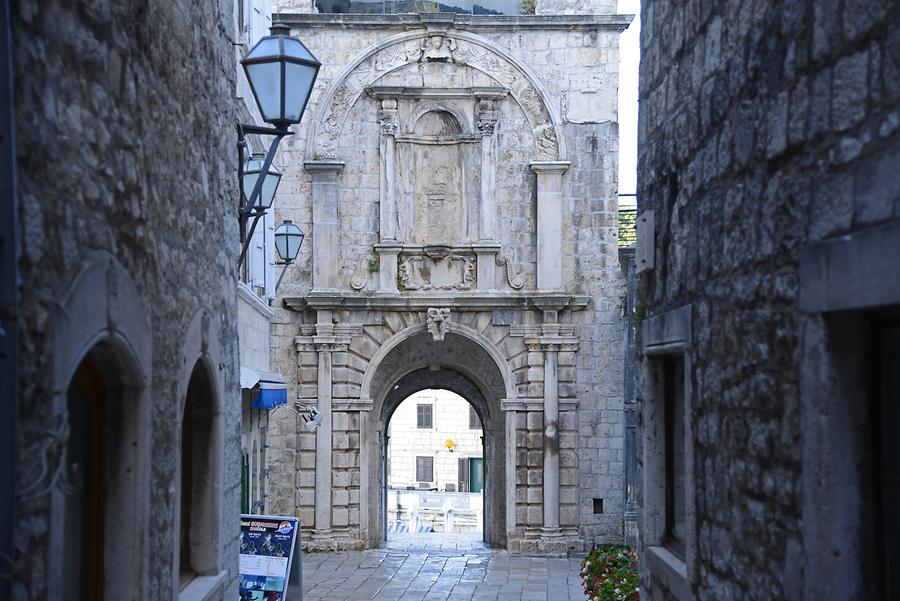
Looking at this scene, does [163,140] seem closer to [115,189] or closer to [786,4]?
[115,189]

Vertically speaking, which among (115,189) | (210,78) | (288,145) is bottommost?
(115,189)

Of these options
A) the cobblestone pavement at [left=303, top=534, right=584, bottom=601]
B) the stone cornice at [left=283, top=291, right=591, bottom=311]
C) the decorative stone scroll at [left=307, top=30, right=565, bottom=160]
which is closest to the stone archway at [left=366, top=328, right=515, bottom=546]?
the stone cornice at [left=283, top=291, right=591, bottom=311]

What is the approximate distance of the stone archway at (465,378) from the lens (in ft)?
61.1

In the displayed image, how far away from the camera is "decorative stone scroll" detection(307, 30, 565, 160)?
18.4 metres

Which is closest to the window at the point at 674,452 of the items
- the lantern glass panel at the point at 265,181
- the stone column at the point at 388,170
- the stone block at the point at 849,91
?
the stone block at the point at 849,91

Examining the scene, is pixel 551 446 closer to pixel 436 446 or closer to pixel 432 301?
pixel 432 301

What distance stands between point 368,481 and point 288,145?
5364 millimetres

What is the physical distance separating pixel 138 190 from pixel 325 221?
45.1 feet

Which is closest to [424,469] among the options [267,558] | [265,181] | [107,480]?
[265,181]

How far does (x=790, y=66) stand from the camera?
12.3ft

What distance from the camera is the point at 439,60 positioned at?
60.6 ft

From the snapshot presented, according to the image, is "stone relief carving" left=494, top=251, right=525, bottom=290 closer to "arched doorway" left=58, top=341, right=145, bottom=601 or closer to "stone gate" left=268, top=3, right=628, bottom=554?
"stone gate" left=268, top=3, right=628, bottom=554

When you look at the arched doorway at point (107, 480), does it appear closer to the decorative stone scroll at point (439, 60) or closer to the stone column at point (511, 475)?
the stone column at point (511, 475)

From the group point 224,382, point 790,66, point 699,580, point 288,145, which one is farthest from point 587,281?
point 790,66
